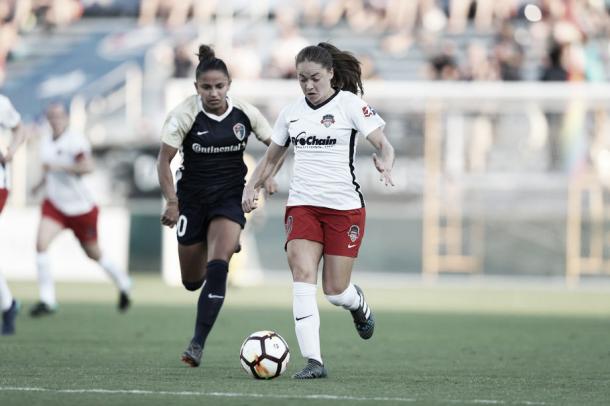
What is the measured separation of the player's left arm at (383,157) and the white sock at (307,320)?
3.22ft

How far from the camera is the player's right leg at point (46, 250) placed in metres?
15.6

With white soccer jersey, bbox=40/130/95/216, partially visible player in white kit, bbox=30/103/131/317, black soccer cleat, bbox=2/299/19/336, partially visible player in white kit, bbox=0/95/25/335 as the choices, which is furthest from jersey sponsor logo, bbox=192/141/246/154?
white soccer jersey, bbox=40/130/95/216

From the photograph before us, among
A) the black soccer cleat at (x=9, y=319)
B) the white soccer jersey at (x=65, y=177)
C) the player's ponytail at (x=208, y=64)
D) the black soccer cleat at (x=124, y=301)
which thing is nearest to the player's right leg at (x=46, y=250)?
the white soccer jersey at (x=65, y=177)

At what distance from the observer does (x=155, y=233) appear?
83.4ft

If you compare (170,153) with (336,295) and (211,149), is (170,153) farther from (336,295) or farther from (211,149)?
(336,295)

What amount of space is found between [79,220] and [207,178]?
6.02 meters

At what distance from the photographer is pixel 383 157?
28.5ft

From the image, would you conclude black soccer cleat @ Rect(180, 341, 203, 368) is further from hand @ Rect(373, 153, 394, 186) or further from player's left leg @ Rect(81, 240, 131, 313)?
player's left leg @ Rect(81, 240, 131, 313)

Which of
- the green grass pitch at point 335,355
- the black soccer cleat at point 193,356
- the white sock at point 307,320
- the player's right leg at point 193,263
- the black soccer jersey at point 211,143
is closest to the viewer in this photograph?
the green grass pitch at point 335,355

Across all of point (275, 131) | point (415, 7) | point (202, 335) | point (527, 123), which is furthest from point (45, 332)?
point (415, 7)

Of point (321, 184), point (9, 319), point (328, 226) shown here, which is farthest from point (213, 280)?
point (9, 319)

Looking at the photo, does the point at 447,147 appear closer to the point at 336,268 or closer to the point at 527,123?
the point at 527,123

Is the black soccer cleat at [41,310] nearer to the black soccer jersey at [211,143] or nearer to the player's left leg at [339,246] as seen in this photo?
the black soccer jersey at [211,143]

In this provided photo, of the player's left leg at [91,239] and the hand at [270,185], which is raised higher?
the hand at [270,185]
